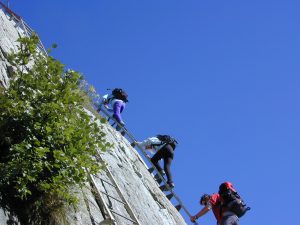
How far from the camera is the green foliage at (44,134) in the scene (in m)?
6.85

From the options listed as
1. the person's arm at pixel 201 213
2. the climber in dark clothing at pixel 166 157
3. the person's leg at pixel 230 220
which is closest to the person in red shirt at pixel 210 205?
the person's arm at pixel 201 213

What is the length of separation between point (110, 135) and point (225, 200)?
4.74 meters

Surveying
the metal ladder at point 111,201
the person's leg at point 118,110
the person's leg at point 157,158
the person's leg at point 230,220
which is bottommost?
the person's leg at point 230,220

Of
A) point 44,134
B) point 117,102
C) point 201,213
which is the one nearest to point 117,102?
point 117,102

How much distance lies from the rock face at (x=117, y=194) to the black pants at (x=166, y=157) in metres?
0.48

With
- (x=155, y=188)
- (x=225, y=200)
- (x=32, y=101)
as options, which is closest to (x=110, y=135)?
(x=155, y=188)

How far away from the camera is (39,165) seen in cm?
678

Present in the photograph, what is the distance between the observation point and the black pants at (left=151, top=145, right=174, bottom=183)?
14.3 m

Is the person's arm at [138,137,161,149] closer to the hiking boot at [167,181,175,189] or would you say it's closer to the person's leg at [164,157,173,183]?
the person's leg at [164,157,173,183]

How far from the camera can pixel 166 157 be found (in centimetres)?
1457

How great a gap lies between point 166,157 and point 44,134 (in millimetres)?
7546

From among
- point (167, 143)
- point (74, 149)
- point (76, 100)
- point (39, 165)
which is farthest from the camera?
point (167, 143)

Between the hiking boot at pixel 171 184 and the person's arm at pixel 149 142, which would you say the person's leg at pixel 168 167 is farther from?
the person's arm at pixel 149 142

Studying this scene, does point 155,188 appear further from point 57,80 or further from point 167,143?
point 57,80
